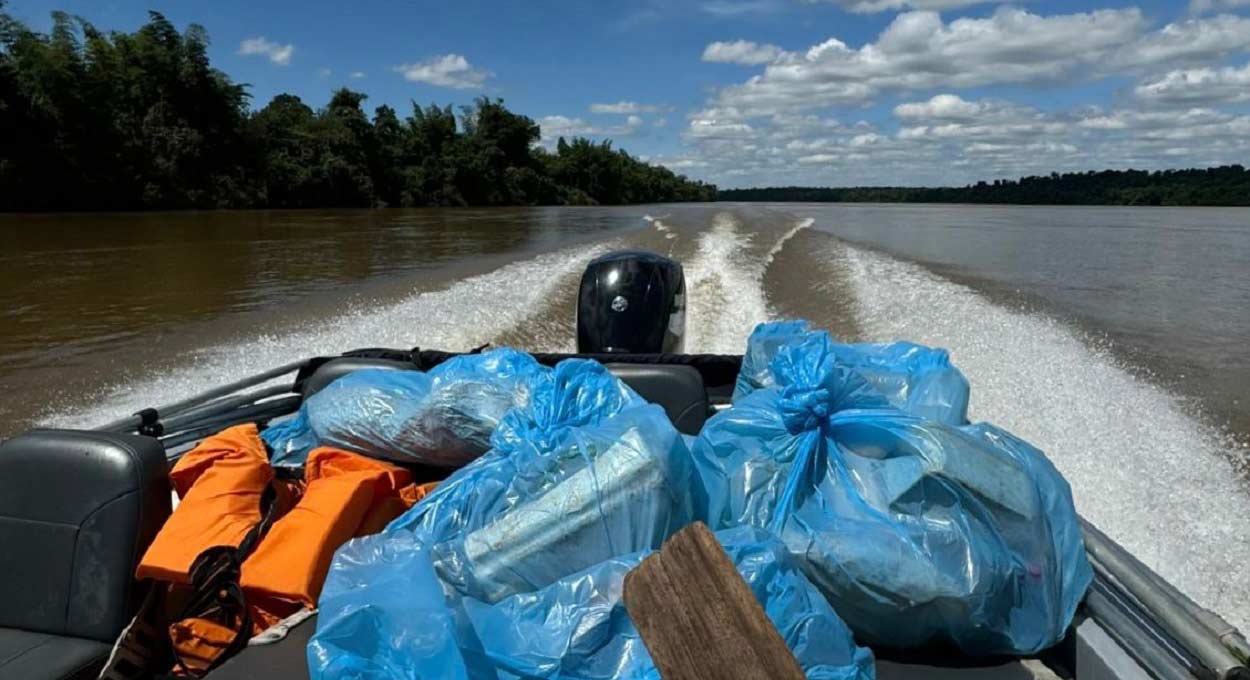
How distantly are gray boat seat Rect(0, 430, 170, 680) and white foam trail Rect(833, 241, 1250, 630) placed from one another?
12.6 feet

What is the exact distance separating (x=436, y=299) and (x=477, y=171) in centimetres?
4276

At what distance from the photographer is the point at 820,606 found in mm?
1751

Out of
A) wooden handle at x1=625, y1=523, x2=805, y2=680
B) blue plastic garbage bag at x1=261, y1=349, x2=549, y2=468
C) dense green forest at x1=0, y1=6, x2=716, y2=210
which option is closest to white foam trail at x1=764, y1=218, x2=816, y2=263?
blue plastic garbage bag at x1=261, y1=349, x2=549, y2=468

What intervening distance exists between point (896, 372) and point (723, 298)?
20.2ft

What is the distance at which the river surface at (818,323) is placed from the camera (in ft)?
14.4

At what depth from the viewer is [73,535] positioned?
207cm

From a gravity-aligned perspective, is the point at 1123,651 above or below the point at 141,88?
below

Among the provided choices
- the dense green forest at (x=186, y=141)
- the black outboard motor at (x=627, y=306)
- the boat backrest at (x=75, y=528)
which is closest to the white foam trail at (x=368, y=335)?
the black outboard motor at (x=627, y=306)

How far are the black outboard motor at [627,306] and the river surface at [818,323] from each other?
2.32m

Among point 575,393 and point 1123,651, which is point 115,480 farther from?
point 1123,651

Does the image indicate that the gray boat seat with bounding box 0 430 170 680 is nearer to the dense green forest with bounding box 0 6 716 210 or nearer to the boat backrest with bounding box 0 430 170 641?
the boat backrest with bounding box 0 430 170 641

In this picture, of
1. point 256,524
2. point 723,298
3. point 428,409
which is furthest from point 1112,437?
point 723,298

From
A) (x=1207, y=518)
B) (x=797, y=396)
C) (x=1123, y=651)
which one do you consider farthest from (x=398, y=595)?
(x=1207, y=518)

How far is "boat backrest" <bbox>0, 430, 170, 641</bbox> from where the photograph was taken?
2.04 metres
